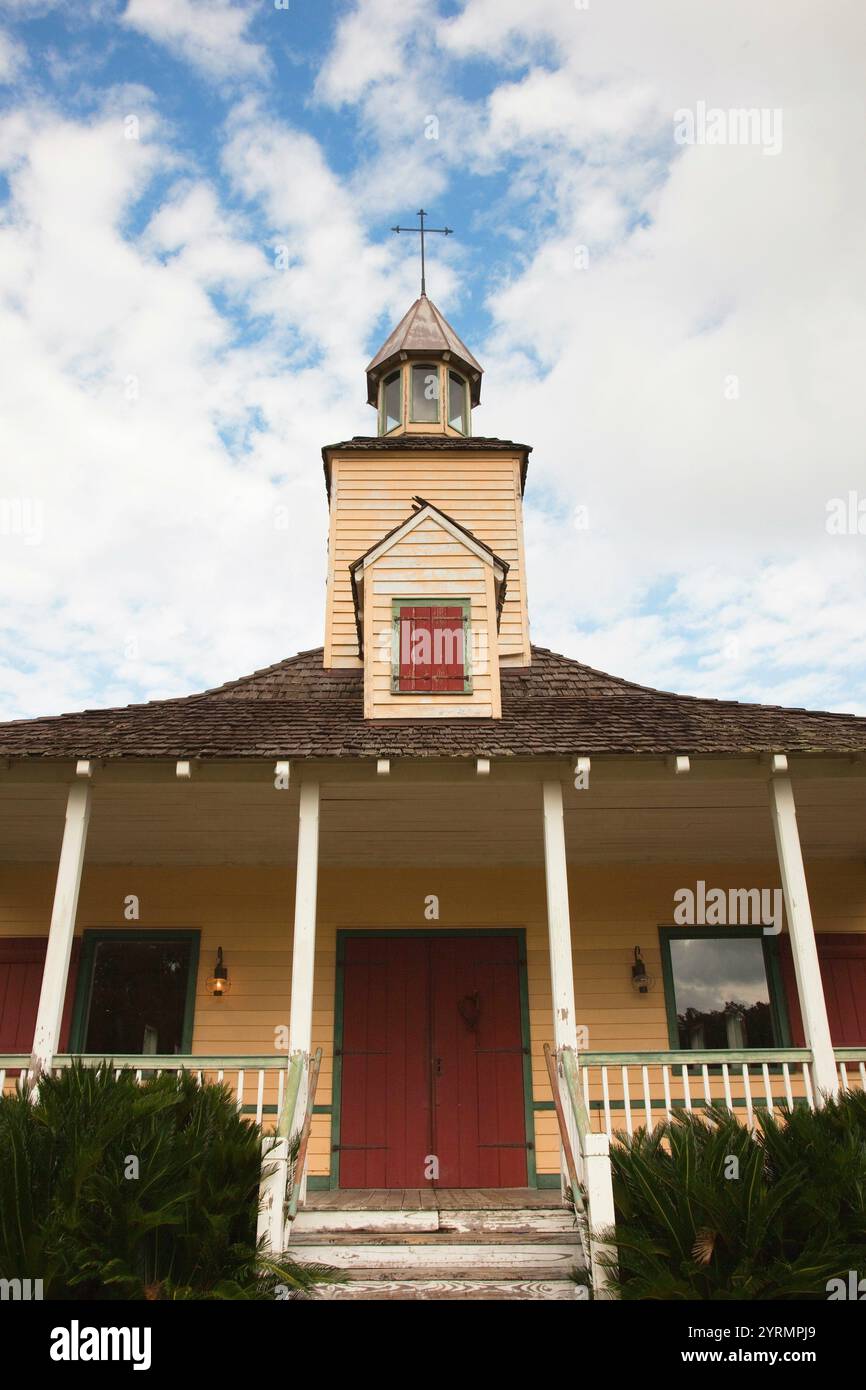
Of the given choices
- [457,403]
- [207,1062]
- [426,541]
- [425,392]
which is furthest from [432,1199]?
[457,403]

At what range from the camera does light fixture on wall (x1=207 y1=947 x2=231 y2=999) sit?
8.26m

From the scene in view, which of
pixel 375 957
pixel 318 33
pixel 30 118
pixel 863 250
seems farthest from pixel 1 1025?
pixel 863 250

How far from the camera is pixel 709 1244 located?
4086 millimetres

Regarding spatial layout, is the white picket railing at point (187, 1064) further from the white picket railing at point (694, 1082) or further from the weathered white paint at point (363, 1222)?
the white picket railing at point (694, 1082)

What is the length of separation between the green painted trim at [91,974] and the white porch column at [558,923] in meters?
3.78

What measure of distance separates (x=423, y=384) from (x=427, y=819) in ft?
23.5

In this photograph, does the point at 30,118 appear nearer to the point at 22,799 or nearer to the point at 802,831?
the point at 22,799

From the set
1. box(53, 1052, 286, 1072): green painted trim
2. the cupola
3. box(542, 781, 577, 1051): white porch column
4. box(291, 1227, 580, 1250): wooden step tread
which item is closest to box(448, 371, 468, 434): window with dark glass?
the cupola

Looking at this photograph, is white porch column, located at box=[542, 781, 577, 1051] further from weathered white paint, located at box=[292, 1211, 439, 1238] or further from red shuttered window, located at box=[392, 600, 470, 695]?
red shuttered window, located at box=[392, 600, 470, 695]

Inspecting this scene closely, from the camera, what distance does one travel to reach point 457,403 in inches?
492

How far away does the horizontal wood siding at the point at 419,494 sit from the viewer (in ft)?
35.1

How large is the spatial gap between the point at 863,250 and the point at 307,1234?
10164 mm

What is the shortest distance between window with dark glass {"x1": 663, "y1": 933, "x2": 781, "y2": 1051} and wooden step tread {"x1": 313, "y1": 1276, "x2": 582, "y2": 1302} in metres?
3.97

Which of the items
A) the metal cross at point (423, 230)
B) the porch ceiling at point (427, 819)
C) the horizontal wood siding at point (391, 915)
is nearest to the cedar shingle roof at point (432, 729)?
the porch ceiling at point (427, 819)
